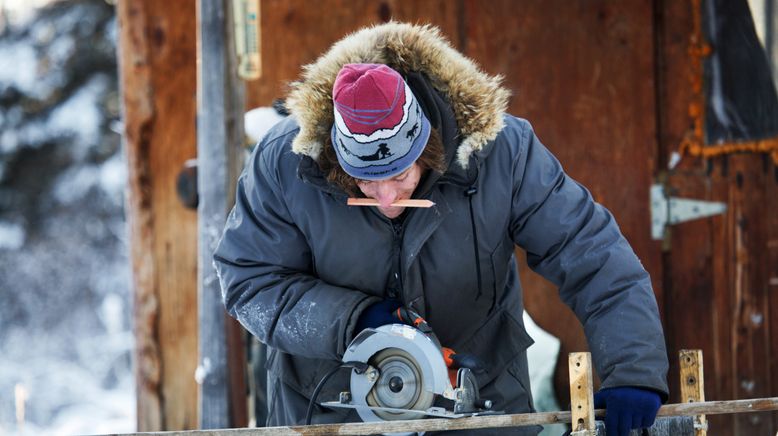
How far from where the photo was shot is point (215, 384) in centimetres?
405

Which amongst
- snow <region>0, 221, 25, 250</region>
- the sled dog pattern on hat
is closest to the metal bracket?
the sled dog pattern on hat

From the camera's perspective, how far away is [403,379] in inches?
103

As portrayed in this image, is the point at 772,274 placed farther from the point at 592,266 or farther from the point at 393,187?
the point at 393,187

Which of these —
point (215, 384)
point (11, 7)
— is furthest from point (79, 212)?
point (215, 384)

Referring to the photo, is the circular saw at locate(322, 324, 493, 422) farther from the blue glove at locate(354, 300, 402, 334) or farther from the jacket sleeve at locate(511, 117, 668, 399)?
the jacket sleeve at locate(511, 117, 668, 399)

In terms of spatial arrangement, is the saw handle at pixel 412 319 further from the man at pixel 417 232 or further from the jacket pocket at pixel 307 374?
the jacket pocket at pixel 307 374

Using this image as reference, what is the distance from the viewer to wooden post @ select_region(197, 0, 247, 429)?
12.9 ft

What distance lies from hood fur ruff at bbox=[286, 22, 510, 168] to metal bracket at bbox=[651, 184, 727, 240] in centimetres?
214

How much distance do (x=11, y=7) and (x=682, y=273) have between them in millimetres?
10738

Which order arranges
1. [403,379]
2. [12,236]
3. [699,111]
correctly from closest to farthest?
[403,379], [699,111], [12,236]

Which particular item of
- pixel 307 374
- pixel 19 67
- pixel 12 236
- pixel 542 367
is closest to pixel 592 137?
pixel 542 367

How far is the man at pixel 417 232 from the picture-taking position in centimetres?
264

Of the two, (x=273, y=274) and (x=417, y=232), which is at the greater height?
(x=417, y=232)

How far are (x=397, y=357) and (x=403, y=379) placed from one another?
0.19ft
